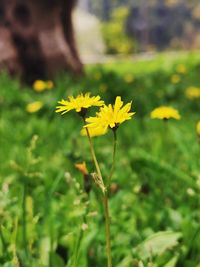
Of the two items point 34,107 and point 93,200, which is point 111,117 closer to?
point 93,200

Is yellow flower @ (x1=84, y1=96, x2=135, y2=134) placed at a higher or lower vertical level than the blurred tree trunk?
lower

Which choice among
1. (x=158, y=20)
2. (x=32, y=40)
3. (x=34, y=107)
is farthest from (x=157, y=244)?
(x=158, y=20)

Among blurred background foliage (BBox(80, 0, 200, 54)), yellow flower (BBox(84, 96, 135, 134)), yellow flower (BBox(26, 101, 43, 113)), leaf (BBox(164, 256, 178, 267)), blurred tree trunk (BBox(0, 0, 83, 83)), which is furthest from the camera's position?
blurred background foliage (BBox(80, 0, 200, 54))

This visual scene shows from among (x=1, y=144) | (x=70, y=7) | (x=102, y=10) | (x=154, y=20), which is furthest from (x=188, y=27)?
(x=1, y=144)

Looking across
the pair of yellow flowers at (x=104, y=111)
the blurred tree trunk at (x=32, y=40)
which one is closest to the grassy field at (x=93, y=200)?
the pair of yellow flowers at (x=104, y=111)

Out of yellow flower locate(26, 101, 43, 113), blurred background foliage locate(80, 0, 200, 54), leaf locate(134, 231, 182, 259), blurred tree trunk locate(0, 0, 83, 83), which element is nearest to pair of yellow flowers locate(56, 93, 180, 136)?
leaf locate(134, 231, 182, 259)

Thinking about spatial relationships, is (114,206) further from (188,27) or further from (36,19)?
(188,27)

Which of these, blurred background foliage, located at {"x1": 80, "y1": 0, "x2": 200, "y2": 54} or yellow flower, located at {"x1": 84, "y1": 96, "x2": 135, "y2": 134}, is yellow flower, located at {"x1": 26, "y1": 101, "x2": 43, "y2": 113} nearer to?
yellow flower, located at {"x1": 84, "y1": 96, "x2": 135, "y2": 134}

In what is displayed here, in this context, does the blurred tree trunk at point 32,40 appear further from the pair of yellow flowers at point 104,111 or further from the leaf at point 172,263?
the pair of yellow flowers at point 104,111
